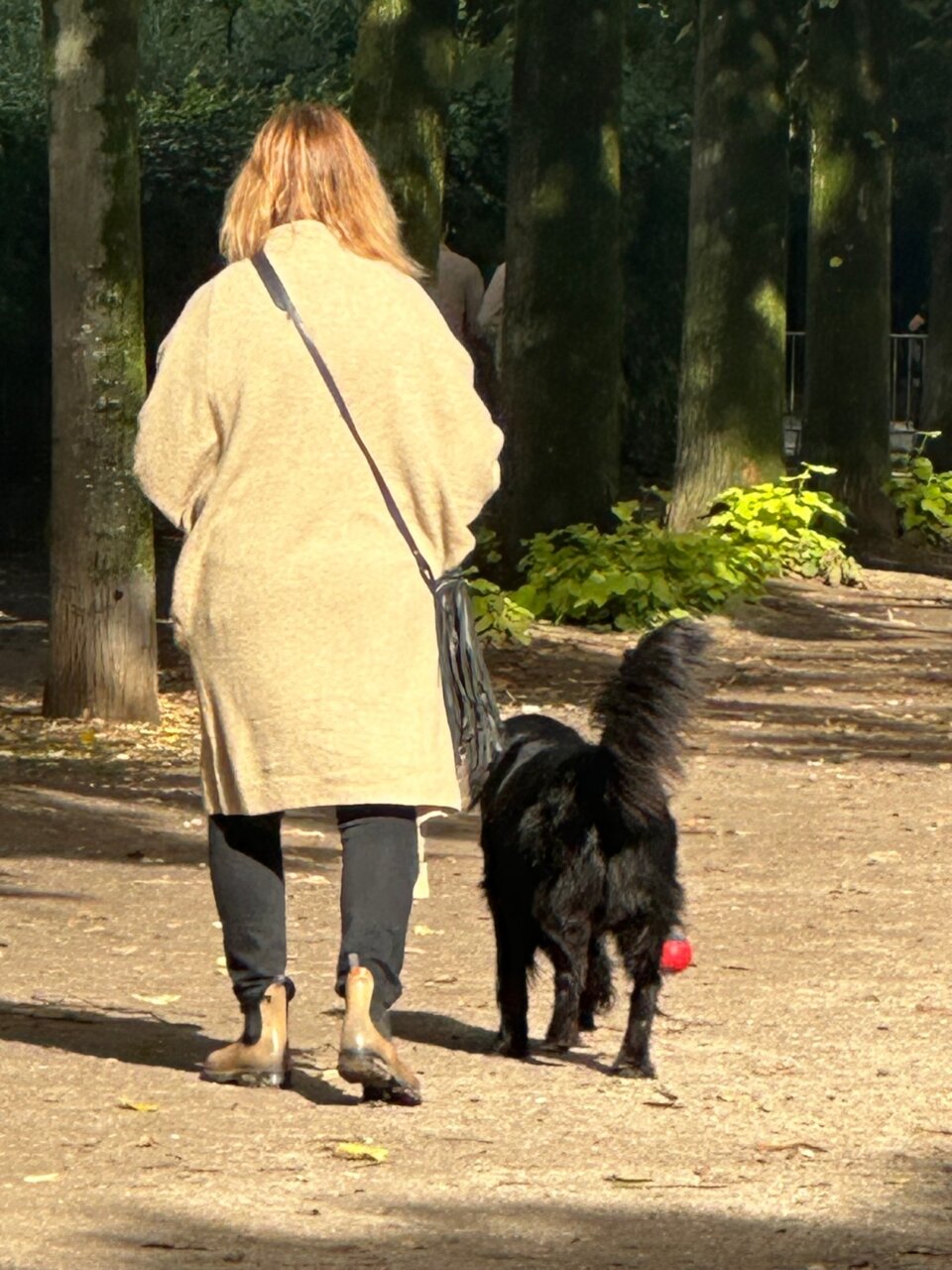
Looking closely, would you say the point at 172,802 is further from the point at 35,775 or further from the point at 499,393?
the point at 499,393

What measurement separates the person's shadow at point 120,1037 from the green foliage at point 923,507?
14.8 meters

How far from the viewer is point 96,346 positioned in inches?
436

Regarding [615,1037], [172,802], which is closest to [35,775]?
[172,802]

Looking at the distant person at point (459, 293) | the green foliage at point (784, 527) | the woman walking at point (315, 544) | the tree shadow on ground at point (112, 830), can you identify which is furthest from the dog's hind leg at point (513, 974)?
the green foliage at point (784, 527)

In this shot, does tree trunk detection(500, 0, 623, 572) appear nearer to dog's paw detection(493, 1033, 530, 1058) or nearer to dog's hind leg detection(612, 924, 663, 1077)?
dog's paw detection(493, 1033, 530, 1058)

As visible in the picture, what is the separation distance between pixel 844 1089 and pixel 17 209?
15339 millimetres

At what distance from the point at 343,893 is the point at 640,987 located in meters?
0.81

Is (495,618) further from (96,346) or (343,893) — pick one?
(343,893)

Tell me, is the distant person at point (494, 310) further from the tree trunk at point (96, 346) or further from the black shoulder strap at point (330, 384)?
the black shoulder strap at point (330, 384)

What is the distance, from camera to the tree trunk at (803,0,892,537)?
19.9m

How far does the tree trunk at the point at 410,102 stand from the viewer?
555 inches

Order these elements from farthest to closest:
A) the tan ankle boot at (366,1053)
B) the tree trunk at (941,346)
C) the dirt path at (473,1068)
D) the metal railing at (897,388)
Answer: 1. the metal railing at (897,388)
2. the tree trunk at (941,346)
3. the tan ankle boot at (366,1053)
4. the dirt path at (473,1068)

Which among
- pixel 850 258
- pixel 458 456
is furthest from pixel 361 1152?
pixel 850 258

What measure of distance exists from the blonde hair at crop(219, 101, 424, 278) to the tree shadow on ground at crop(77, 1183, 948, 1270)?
203cm
